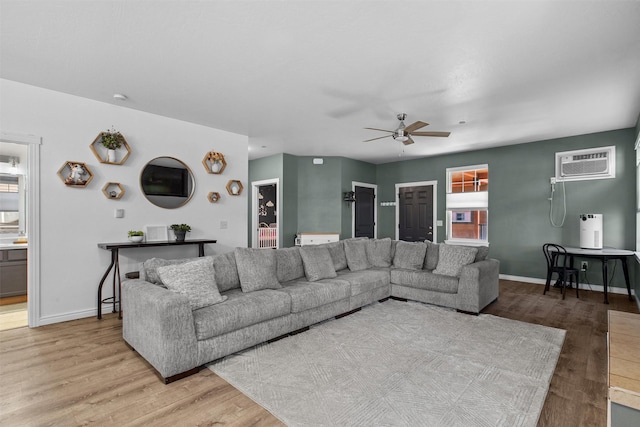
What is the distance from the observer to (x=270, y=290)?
3.28 m

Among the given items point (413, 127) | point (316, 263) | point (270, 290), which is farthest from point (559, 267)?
point (270, 290)

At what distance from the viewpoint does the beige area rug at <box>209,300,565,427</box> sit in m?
1.98

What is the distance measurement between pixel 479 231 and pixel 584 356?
419 cm

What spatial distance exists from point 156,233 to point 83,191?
1.00 metres

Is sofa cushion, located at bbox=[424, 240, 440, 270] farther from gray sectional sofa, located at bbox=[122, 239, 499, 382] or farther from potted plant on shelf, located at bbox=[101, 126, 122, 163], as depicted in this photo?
potted plant on shelf, located at bbox=[101, 126, 122, 163]

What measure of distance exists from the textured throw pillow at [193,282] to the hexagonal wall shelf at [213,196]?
2.31m

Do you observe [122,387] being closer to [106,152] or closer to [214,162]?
[106,152]

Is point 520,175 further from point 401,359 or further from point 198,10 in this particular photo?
point 198,10

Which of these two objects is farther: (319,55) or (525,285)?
(525,285)

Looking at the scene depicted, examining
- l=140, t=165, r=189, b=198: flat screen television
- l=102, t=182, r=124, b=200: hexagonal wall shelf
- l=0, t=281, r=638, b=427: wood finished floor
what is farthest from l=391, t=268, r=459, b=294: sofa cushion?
l=102, t=182, r=124, b=200: hexagonal wall shelf

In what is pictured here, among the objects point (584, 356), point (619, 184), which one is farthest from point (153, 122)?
point (619, 184)

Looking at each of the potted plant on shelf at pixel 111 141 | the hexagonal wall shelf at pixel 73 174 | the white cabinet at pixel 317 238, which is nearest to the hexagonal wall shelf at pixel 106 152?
the potted plant on shelf at pixel 111 141

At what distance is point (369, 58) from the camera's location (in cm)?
287

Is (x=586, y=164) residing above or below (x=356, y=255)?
above
